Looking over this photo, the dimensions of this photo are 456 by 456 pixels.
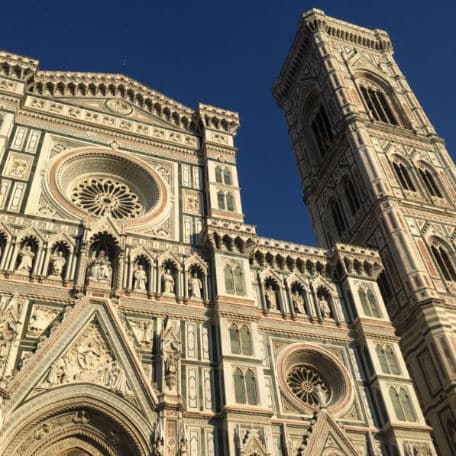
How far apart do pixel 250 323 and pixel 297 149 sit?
834 inches

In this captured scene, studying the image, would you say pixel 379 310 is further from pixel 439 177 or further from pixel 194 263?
pixel 439 177

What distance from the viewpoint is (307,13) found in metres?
38.2

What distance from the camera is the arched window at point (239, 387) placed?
49.3 feet

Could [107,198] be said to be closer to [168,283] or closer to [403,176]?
[168,283]

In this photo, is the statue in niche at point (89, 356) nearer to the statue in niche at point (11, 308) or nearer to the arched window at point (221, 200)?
the statue in niche at point (11, 308)

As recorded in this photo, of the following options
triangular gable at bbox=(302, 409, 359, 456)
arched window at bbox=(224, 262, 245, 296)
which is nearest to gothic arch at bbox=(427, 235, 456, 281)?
arched window at bbox=(224, 262, 245, 296)

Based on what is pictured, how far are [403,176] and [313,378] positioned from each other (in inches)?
564

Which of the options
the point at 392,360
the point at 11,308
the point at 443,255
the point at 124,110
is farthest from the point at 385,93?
the point at 11,308

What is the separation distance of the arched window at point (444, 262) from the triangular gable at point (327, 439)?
1065 cm

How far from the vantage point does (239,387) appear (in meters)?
15.3

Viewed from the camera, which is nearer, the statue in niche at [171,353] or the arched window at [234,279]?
the statue in niche at [171,353]

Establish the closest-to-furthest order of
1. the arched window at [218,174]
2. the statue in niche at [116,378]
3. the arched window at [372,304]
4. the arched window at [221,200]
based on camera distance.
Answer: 1. the statue in niche at [116,378]
2. the arched window at [372,304]
3. the arched window at [221,200]
4. the arched window at [218,174]

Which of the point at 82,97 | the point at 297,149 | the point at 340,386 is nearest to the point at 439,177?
the point at 297,149

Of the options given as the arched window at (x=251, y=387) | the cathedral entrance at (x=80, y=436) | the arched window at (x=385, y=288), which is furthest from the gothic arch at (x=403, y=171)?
the cathedral entrance at (x=80, y=436)
